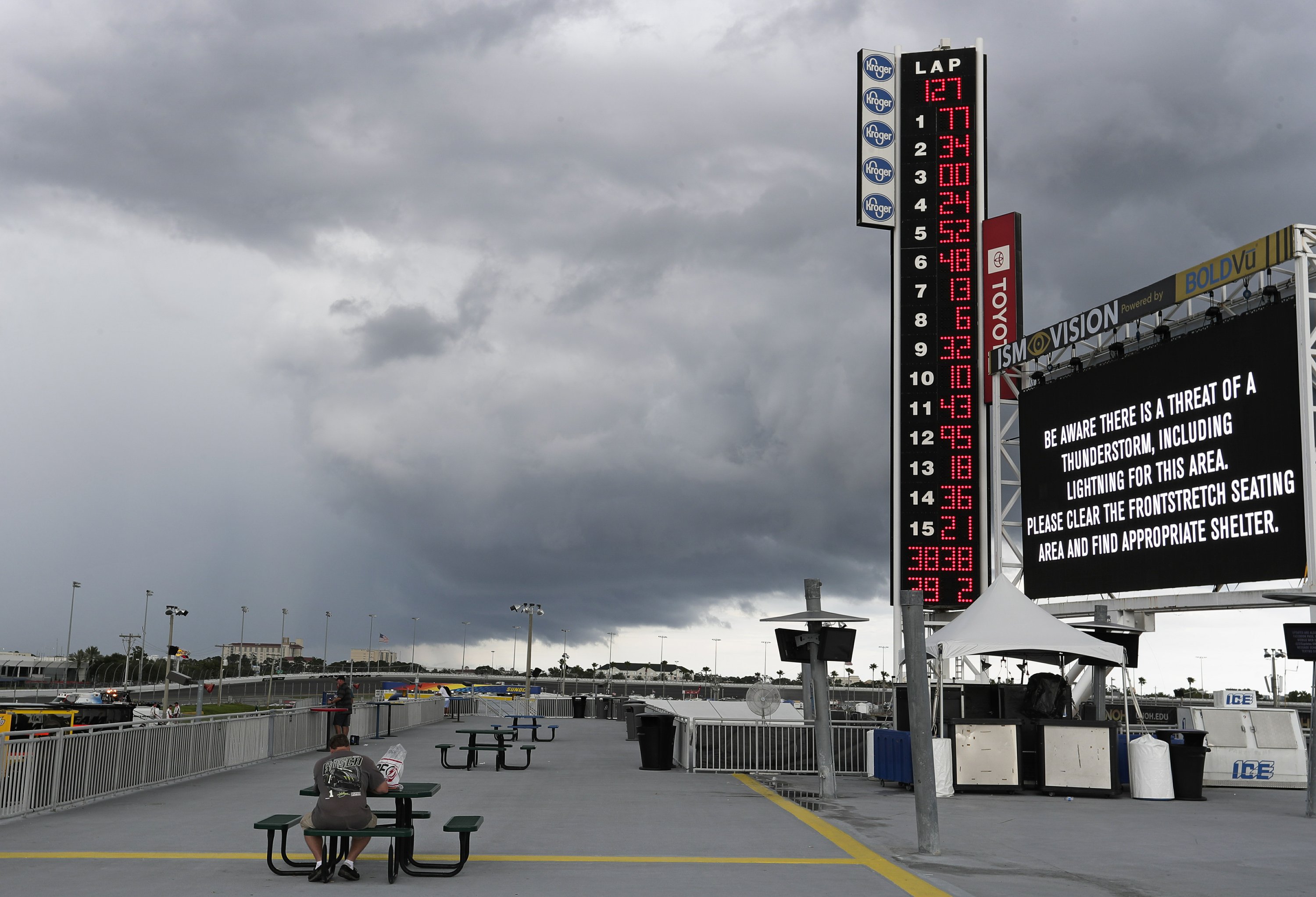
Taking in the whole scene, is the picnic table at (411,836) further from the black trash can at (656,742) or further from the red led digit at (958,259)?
the red led digit at (958,259)

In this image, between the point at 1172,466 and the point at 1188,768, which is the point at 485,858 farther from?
the point at 1172,466

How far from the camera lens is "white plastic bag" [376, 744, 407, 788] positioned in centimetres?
1055

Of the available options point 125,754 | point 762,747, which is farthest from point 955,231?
point 125,754

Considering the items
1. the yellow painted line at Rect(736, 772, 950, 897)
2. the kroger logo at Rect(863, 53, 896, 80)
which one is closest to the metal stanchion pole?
the yellow painted line at Rect(736, 772, 950, 897)

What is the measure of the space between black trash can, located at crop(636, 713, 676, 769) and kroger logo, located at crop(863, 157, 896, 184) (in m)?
21.5

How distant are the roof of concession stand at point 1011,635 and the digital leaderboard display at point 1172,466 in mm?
6991

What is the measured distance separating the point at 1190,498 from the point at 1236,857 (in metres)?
15.7

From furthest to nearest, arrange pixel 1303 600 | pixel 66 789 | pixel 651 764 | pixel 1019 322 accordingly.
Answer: pixel 1019 322 < pixel 651 764 < pixel 1303 600 < pixel 66 789

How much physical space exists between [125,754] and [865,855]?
11.4m

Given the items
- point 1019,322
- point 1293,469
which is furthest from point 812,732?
point 1019,322

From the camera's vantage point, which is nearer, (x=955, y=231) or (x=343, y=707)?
(x=343, y=707)

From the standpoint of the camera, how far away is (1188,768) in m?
18.1

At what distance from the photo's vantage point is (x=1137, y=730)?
25.1 meters

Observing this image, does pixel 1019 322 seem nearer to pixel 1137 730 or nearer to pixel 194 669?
pixel 1137 730
